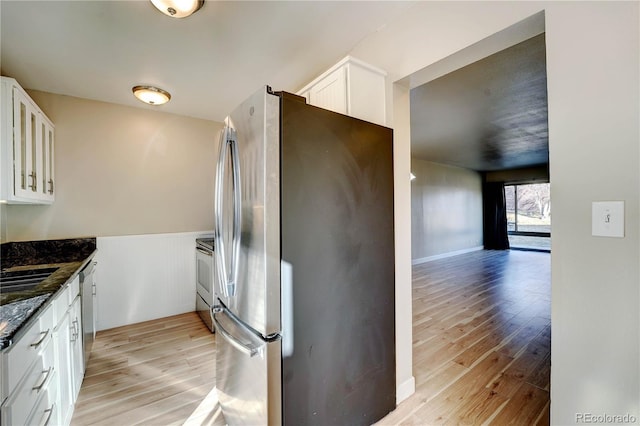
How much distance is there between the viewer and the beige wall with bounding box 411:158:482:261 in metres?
6.55

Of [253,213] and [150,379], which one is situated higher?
[253,213]

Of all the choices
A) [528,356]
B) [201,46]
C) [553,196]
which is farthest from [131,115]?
[528,356]

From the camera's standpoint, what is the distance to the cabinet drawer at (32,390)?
872 mm

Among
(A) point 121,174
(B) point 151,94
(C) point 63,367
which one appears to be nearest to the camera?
(C) point 63,367

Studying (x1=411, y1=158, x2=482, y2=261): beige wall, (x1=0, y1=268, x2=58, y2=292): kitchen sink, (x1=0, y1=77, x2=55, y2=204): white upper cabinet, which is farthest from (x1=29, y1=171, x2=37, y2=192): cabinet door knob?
(x1=411, y1=158, x2=482, y2=261): beige wall

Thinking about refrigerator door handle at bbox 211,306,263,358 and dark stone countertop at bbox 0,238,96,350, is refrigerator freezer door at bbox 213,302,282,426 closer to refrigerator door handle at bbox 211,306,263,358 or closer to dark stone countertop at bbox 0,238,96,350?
refrigerator door handle at bbox 211,306,263,358

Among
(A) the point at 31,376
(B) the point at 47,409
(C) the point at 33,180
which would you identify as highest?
(C) the point at 33,180

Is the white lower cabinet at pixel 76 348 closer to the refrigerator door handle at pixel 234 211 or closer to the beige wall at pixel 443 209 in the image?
the refrigerator door handle at pixel 234 211

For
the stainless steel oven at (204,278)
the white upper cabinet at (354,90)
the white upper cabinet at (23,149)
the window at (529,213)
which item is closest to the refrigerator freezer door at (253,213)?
the white upper cabinet at (354,90)

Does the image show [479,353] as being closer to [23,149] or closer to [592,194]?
[592,194]

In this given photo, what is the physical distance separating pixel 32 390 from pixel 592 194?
2.31 m

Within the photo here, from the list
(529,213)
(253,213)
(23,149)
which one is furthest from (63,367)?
(529,213)

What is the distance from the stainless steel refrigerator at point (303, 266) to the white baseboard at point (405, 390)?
0.44ft

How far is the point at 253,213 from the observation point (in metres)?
→ 1.21
